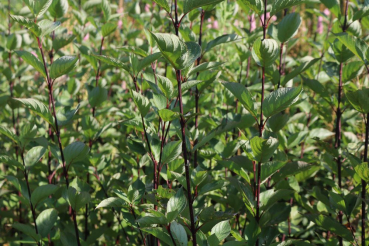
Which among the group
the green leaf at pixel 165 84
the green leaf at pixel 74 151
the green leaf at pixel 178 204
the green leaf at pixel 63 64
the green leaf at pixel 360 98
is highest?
the green leaf at pixel 63 64

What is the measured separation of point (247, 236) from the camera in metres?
1.23

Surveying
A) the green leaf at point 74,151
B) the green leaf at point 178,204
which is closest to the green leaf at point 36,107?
the green leaf at point 74,151

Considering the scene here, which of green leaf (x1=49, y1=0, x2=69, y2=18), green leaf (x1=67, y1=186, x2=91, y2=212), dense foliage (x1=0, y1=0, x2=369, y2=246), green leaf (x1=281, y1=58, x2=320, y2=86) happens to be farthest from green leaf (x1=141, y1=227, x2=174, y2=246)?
green leaf (x1=49, y1=0, x2=69, y2=18)

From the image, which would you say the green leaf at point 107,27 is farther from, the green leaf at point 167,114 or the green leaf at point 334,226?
the green leaf at point 334,226

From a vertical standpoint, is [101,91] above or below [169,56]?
below

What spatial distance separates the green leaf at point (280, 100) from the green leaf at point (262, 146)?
8 centimetres

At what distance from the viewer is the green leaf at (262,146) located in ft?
3.38

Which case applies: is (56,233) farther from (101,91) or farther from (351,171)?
(351,171)

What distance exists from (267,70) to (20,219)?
1.34 meters

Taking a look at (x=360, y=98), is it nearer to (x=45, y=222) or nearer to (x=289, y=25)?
(x=289, y=25)

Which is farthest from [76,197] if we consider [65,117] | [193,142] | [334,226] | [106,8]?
[106,8]

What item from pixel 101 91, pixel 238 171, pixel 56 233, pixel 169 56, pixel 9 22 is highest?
pixel 169 56

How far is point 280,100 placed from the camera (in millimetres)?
1044

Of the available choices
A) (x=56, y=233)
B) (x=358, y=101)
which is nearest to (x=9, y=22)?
(x=56, y=233)
